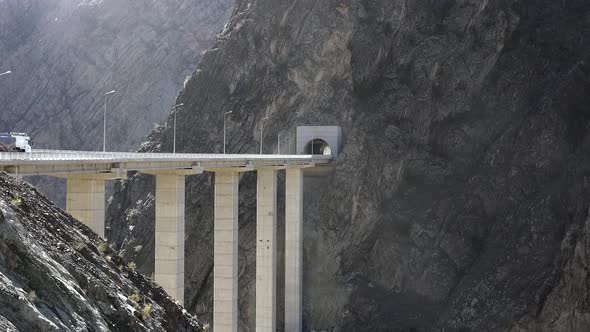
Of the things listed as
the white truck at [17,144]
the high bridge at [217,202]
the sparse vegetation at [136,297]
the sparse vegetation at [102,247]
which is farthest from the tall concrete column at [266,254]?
the sparse vegetation at [136,297]

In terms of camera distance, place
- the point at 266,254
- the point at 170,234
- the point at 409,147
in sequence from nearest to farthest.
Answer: the point at 170,234
the point at 266,254
the point at 409,147

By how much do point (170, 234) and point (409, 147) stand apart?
35.6 metres

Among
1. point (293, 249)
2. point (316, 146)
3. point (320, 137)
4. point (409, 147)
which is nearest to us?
point (293, 249)

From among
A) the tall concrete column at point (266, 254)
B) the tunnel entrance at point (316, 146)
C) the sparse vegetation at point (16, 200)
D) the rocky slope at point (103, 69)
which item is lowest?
the tall concrete column at point (266, 254)

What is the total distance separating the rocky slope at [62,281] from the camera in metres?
11.5

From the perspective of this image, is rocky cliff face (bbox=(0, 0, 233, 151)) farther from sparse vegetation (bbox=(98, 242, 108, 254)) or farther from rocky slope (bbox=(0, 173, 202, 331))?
rocky slope (bbox=(0, 173, 202, 331))

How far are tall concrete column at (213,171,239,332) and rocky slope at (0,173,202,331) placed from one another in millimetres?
27714

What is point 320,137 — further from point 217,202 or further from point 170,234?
point 170,234

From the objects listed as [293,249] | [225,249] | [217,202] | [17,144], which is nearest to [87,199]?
[17,144]

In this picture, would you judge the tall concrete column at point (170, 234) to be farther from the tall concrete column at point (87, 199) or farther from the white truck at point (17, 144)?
the tall concrete column at point (87, 199)

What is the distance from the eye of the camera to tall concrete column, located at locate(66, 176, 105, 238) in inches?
1107

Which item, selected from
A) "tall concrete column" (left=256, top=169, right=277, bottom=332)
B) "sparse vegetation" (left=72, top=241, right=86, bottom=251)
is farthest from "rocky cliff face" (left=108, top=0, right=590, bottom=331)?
"sparse vegetation" (left=72, top=241, right=86, bottom=251)

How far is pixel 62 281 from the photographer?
1273 cm

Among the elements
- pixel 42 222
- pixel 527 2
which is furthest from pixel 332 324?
pixel 42 222
